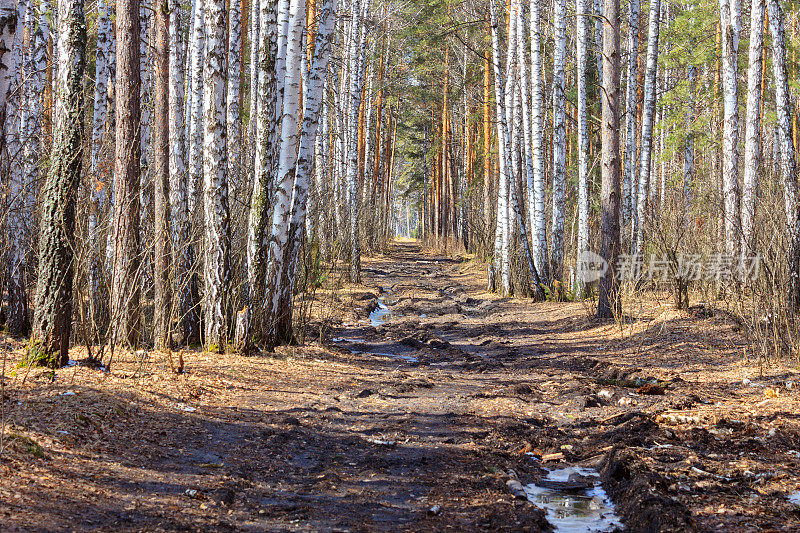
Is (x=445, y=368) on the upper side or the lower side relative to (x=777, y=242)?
lower

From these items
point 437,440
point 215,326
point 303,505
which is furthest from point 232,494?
point 215,326

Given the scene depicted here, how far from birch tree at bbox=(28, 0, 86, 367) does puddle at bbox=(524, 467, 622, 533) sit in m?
4.00

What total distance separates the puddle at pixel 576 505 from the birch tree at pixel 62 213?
157 inches

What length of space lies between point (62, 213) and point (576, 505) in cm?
442

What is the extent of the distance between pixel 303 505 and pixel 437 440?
1571 mm

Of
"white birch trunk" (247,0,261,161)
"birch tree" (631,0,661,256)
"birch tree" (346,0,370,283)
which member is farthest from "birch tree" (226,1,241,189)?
"birch tree" (631,0,661,256)

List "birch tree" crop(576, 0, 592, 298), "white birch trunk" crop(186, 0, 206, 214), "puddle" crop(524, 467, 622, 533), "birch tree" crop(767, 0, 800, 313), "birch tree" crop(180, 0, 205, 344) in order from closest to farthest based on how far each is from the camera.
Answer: "puddle" crop(524, 467, 622, 533) → "birch tree" crop(767, 0, 800, 313) → "birch tree" crop(180, 0, 205, 344) → "white birch trunk" crop(186, 0, 206, 214) → "birch tree" crop(576, 0, 592, 298)

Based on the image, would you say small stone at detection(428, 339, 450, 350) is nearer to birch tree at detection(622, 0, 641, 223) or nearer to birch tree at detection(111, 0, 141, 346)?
birch tree at detection(111, 0, 141, 346)

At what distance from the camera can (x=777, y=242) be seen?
6.87 m

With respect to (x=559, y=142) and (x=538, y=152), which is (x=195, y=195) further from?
Result: (x=559, y=142)

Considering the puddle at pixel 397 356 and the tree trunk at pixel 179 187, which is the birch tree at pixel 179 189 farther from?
the puddle at pixel 397 356

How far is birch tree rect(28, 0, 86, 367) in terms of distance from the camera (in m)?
5.36

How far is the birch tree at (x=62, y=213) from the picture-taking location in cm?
536

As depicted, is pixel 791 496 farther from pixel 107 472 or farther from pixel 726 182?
pixel 726 182
